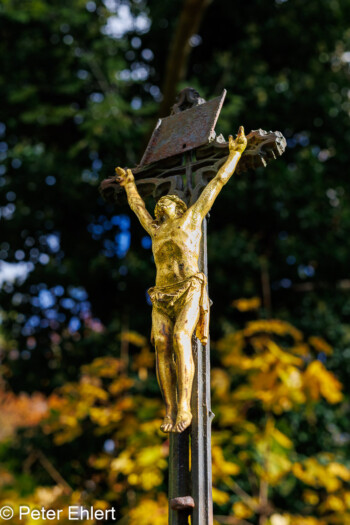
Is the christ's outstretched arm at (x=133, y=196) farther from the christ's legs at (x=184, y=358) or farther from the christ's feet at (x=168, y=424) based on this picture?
the christ's feet at (x=168, y=424)

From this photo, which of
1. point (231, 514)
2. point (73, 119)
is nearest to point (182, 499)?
point (231, 514)

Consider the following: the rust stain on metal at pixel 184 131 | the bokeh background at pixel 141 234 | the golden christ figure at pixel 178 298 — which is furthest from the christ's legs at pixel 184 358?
the bokeh background at pixel 141 234

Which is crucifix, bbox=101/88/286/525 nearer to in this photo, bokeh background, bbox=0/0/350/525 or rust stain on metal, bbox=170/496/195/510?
rust stain on metal, bbox=170/496/195/510

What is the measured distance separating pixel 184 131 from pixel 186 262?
0.77 metres

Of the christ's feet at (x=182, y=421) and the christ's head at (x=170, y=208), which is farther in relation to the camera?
the christ's head at (x=170, y=208)

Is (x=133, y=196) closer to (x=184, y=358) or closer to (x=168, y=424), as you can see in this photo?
(x=184, y=358)

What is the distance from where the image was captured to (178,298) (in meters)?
2.03

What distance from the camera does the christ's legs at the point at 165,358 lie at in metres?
1.99

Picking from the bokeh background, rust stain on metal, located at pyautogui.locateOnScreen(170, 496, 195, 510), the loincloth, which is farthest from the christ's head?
the bokeh background

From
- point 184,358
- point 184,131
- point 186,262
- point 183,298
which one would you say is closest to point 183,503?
point 184,358

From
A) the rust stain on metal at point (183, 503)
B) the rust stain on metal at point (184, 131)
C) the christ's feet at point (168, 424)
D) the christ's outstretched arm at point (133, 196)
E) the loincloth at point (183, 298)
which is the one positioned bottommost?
the rust stain on metal at point (183, 503)

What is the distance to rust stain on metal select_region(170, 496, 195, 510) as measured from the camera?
187 cm

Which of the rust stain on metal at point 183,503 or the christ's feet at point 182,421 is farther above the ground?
the christ's feet at point 182,421

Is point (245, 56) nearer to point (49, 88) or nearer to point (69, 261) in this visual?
point (49, 88)
